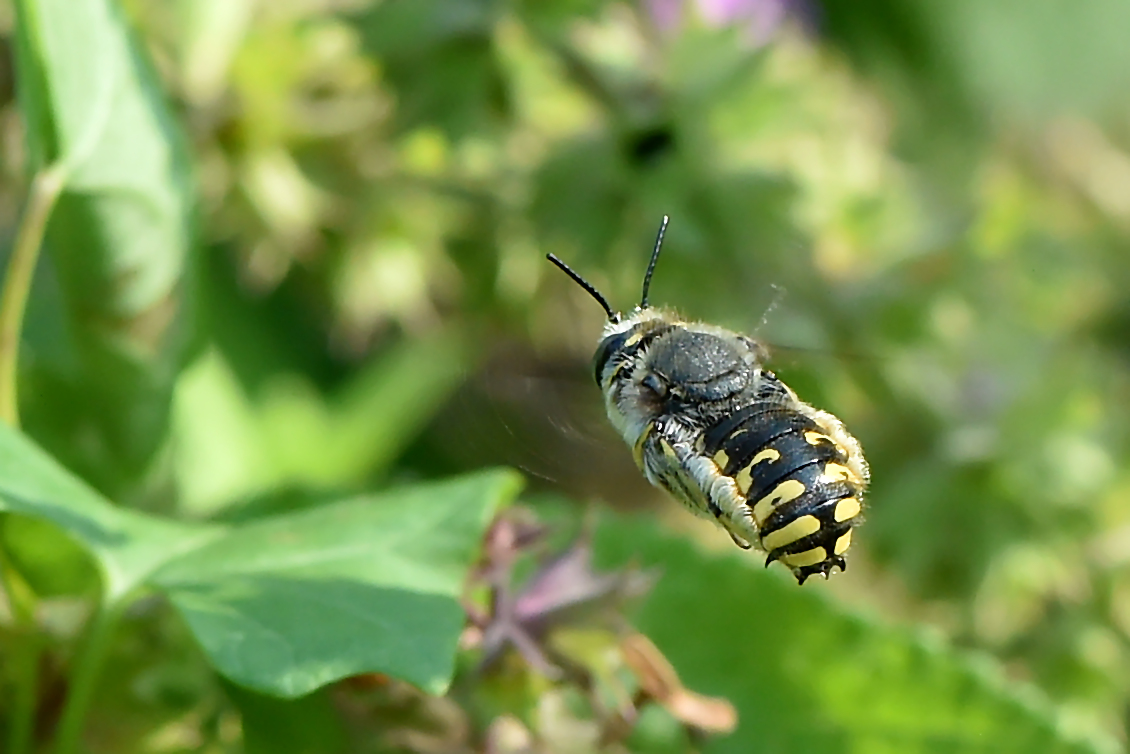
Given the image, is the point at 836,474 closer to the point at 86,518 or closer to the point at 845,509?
the point at 845,509

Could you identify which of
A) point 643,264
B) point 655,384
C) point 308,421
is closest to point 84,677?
point 655,384

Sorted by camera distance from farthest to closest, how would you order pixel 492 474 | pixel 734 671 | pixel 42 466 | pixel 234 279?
pixel 234 279 < pixel 734 671 < pixel 492 474 < pixel 42 466

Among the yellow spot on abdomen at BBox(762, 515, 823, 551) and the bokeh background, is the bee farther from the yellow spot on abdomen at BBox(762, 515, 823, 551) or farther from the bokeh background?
the bokeh background

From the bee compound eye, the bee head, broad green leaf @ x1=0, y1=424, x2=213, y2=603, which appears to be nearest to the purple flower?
the bee head

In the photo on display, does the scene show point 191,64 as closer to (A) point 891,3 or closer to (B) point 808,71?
(B) point 808,71

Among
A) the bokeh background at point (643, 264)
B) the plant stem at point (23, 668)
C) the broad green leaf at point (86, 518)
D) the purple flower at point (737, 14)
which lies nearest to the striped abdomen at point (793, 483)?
the bokeh background at point (643, 264)

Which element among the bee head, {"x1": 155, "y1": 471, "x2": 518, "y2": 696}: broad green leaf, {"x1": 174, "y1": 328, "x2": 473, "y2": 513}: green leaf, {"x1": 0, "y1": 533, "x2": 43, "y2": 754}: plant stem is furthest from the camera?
{"x1": 174, "y1": 328, "x2": 473, "y2": 513}: green leaf

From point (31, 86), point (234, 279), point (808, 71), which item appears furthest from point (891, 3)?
point (31, 86)
